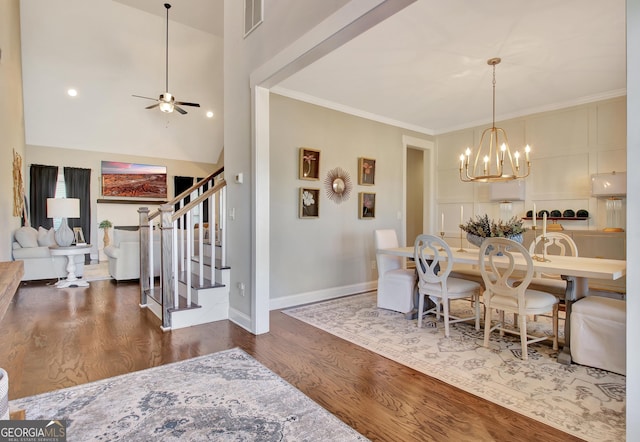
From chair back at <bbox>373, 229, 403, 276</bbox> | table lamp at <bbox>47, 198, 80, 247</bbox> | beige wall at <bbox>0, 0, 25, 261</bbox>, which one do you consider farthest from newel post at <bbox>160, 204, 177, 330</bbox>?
table lamp at <bbox>47, 198, 80, 247</bbox>

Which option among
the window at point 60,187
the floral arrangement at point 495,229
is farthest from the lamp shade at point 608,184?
the window at point 60,187

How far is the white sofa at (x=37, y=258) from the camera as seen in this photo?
18.5 ft

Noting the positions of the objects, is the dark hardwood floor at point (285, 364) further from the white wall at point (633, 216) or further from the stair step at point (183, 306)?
the white wall at point (633, 216)

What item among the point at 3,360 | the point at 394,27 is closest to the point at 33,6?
the point at 3,360

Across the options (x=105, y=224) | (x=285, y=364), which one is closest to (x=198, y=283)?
(x=285, y=364)

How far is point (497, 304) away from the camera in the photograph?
281 centimetres

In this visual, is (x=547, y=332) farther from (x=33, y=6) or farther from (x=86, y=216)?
(x=86, y=216)

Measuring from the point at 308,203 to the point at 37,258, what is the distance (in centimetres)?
487

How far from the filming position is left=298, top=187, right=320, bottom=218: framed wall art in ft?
14.5

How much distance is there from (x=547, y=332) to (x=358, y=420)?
2405 millimetres

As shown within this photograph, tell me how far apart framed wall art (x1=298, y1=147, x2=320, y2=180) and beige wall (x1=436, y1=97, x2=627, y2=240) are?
114 inches

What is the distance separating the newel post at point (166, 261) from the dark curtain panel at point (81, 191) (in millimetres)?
6556

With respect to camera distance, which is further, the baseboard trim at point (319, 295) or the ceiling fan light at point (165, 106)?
the ceiling fan light at point (165, 106)

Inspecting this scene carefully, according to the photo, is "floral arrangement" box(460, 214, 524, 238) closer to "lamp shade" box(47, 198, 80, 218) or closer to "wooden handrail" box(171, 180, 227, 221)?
"wooden handrail" box(171, 180, 227, 221)
